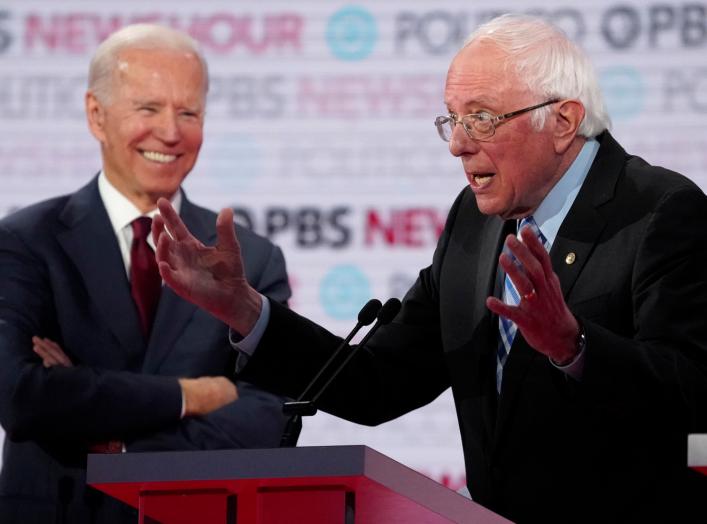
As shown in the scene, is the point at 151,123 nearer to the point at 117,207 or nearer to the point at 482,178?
the point at 117,207

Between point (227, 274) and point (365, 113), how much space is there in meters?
2.14

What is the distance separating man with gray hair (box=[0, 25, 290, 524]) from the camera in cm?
389

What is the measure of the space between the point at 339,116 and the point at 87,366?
4.81ft

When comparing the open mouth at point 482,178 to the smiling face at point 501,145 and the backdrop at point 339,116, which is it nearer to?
the smiling face at point 501,145

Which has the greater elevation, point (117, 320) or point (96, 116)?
point (96, 116)

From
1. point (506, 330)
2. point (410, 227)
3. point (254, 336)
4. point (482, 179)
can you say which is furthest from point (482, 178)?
point (410, 227)

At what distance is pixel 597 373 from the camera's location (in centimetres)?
275

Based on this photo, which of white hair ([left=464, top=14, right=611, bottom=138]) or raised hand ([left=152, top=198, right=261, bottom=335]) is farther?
white hair ([left=464, top=14, right=611, bottom=138])

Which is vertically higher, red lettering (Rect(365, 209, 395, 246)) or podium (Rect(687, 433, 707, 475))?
red lettering (Rect(365, 209, 395, 246))

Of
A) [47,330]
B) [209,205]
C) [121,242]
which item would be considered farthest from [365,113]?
[47,330]

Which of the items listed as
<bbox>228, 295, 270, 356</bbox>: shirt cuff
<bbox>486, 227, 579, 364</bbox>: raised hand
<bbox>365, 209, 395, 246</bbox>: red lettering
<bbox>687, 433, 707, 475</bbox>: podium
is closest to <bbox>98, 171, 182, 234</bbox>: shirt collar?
<bbox>365, 209, 395, 246</bbox>: red lettering

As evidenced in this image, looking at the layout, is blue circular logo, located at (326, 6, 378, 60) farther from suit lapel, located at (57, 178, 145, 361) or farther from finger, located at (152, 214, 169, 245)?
finger, located at (152, 214, 169, 245)

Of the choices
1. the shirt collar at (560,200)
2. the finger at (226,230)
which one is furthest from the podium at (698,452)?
the finger at (226,230)

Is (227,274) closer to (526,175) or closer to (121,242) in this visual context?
A: (526,175)
